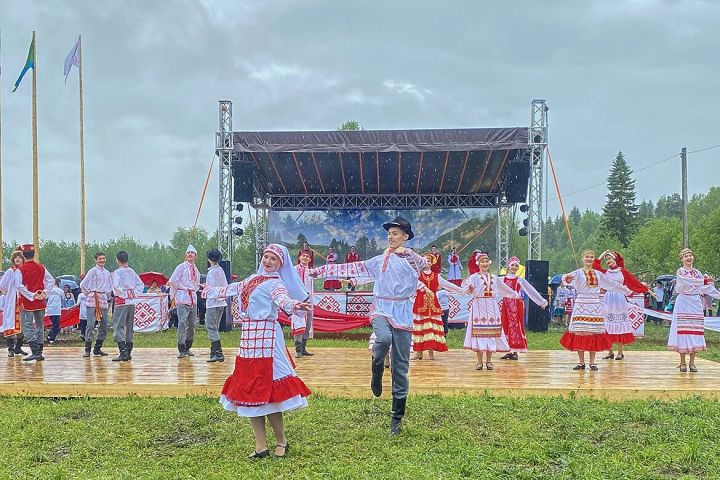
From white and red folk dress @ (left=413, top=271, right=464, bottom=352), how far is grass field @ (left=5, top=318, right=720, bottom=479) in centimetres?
276

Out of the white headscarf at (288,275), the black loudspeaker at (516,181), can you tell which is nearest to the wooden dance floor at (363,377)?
the white headscarf at (288,275)

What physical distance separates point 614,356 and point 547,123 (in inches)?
281

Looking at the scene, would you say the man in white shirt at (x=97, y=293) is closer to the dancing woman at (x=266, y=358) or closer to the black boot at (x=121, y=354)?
the black boot at (x=121, y=354)

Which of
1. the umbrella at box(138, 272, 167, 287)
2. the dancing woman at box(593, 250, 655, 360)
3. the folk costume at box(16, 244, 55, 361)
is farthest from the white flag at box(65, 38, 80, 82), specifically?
the dancing woman at box(593, 250, 655, 360)

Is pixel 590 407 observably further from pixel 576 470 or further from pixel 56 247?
pixel 56 247

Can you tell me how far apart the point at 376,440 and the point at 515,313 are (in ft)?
16.7

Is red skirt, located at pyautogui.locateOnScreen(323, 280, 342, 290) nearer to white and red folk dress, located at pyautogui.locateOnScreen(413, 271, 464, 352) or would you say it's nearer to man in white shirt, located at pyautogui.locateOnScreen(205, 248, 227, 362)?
white and red folk dress, located at pyautogui.locateOnScreen(413, 271, 464, 352)

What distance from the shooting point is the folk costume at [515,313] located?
9398 millimetres

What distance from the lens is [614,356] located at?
9.84 metres

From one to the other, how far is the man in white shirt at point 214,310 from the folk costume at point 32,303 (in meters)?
2.43

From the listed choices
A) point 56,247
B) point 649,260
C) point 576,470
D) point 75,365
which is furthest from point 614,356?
point 56,247

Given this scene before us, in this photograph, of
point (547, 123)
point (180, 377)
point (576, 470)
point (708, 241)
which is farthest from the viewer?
point (708, 241)

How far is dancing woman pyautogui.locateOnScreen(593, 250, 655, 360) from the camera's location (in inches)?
366

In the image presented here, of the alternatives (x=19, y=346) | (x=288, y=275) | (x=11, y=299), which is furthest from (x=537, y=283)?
(x=288, y=275)
